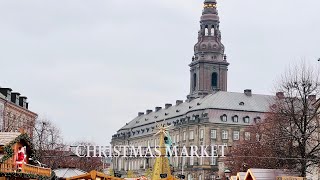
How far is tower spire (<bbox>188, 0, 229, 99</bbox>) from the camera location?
18150cm

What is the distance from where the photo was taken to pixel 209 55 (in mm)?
183000

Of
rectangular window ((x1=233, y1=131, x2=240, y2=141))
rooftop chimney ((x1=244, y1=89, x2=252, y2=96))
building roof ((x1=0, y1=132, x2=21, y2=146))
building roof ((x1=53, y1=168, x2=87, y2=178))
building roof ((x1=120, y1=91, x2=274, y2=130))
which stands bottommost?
building roof ((x1=53, y1=168, x2=87, y2=178))

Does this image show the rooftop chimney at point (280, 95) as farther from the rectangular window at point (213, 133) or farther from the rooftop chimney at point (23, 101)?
the rectangular window at point (213, 133)

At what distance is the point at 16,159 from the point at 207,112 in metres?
126

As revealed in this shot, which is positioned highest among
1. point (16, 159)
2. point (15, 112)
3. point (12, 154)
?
point (15, 112)

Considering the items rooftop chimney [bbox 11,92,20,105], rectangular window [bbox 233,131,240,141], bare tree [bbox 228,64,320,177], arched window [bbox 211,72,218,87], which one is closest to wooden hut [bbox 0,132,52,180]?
bare tree [bbox 228,64,320,177]

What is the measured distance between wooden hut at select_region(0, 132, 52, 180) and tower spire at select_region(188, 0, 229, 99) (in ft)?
484

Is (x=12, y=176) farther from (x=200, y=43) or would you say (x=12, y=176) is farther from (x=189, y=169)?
(x=200, y=43)

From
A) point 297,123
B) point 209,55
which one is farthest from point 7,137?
point 209,55

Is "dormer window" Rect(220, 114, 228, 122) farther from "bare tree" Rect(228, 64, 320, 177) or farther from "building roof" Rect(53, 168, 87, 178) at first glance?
"building roof" Rect(53, 168, 87, 178)

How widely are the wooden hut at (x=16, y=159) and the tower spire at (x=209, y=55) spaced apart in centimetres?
14753

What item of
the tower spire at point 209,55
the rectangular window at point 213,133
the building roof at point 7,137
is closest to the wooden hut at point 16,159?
the building roof at point 7,137

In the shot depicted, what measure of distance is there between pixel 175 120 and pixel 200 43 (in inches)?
763

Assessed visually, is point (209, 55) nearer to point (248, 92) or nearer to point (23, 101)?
point (248, 92)
